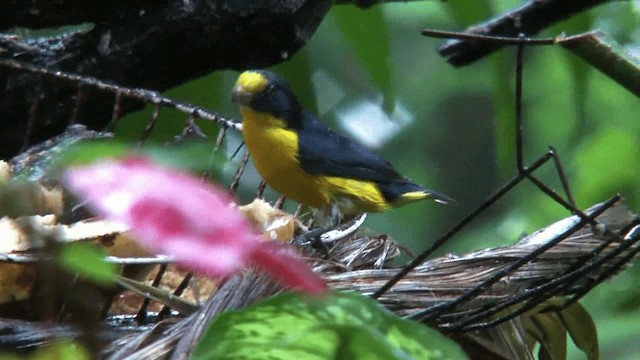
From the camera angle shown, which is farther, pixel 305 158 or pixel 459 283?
pixel 305 158

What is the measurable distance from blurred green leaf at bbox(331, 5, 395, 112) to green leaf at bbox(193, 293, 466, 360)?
2.61 ft

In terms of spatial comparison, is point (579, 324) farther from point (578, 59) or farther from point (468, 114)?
point (468, 114)

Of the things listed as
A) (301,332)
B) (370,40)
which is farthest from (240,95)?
(301,332)

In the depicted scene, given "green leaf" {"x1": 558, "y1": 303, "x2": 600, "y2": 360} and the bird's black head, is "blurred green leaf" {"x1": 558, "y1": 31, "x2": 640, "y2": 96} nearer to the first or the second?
"green leaf" {"x1": 558, "y1": 303, "x2": 600, "y2": 360}

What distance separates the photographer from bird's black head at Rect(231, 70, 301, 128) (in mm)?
1206

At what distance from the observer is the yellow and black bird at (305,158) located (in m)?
1.28

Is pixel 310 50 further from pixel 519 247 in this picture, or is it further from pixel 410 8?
pixel 410 8

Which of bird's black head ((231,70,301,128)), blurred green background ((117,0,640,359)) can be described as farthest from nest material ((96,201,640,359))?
bird's black head ((231,70,301,128))

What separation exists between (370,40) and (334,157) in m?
0.21

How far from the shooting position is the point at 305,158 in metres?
1.33

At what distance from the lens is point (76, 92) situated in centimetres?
106

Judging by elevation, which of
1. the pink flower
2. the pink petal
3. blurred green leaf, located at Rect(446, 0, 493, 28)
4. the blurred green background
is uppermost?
the pink flower

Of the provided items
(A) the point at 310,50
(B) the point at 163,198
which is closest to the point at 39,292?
(B) the point at 163,198

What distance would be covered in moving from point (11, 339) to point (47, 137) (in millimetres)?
471
